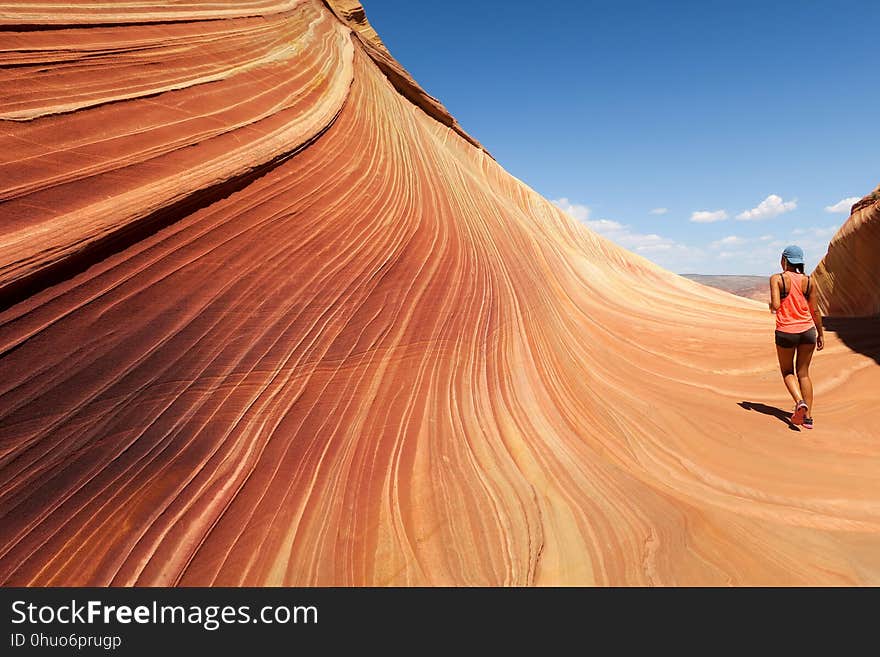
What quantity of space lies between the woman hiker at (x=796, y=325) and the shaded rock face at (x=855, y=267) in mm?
2696

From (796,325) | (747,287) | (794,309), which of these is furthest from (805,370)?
(747,287)

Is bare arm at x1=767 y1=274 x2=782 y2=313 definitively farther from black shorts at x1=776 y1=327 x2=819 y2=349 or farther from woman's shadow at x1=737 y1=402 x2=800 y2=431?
woman's shadow at x1=737 y1=402 x2=800 y2=431

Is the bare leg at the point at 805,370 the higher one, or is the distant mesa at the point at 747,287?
the distant mesa at the point at 747,287

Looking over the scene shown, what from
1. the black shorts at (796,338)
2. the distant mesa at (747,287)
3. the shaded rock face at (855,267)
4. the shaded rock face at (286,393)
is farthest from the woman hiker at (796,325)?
the distant mesa at (747,287)

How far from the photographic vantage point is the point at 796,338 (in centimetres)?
381

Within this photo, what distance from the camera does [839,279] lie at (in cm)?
707

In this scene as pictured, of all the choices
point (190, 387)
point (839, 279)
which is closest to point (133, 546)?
point (190, 387)

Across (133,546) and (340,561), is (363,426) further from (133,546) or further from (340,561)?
(133,546)

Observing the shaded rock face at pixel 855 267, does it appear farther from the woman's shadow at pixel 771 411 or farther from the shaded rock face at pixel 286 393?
the woman's shadow at pixel 771 411

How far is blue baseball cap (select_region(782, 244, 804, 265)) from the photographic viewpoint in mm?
3903

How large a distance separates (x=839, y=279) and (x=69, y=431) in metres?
9.10

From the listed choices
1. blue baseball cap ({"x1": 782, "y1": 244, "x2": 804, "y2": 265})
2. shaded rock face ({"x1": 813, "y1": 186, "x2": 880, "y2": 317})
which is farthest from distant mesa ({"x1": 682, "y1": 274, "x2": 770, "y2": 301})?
blue baseball cap ({"x1": 782, "y1": 244, "x2": 804, "y2": 265})

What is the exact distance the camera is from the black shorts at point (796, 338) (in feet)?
12.4

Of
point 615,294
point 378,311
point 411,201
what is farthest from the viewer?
point 615,294
